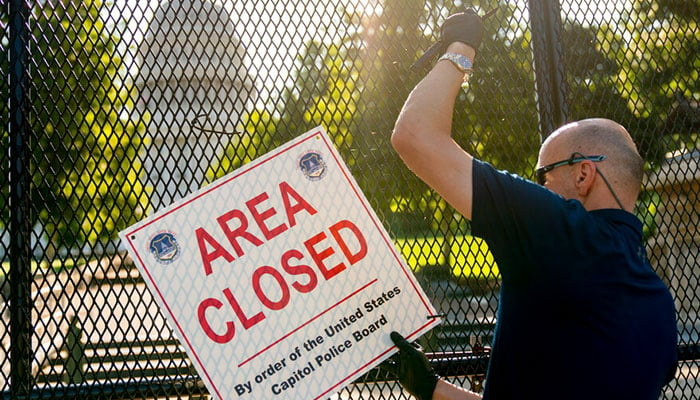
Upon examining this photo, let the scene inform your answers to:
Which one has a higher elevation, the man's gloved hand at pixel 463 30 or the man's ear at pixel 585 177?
the man's gloved hand at pixel 463 30

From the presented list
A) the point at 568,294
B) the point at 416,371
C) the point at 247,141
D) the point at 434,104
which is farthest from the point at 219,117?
the point at 568,294

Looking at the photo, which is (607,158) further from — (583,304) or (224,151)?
(224,151)

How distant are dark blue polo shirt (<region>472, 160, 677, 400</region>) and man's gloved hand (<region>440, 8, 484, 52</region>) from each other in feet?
1.16

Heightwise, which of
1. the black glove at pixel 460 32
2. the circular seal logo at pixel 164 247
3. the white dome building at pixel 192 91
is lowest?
the circular seal logo at pixel 164 247

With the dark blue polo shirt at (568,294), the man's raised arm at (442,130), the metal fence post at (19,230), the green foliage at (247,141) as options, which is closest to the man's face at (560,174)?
the dark blue polo shirt at (568,294)

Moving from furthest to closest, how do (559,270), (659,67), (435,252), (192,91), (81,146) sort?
1. (659,67)
2. (435,252)
3. (192,91)
4. (81,146)
5. (559,270)

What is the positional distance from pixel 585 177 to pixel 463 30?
452 millimetres

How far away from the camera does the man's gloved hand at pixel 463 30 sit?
56.1 inches

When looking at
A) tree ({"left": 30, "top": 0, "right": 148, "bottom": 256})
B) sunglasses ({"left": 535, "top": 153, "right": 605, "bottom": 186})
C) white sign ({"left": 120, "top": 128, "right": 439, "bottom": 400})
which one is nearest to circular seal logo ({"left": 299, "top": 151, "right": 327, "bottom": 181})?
white sign ({"left": 120, "top": 128, "right": 439, "bottom": 400})

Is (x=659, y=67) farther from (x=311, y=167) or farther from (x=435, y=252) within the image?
(x=311, y=167)

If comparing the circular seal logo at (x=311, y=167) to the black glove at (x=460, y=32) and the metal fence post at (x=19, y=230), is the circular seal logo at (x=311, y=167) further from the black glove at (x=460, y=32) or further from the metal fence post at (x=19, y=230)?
the metal fence post at (x=19, y=230)

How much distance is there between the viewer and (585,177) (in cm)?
137

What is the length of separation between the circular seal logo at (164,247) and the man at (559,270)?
0.66 metres

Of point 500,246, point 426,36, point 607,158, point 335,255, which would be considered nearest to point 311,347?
point 335,255
